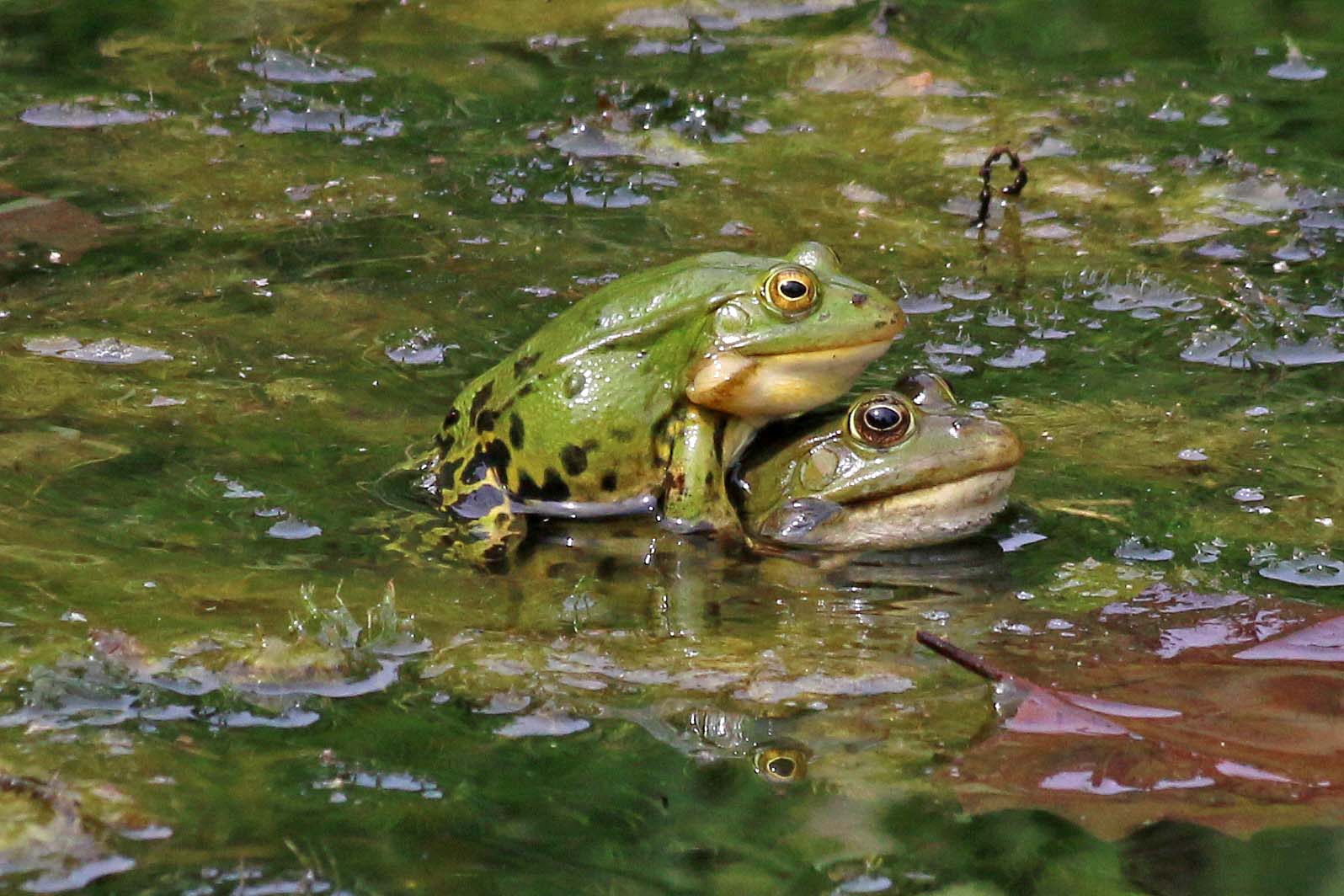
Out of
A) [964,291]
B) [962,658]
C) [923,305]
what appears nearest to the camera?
[962,658]

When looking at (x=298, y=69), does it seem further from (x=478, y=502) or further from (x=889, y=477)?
(x=889, y=477)

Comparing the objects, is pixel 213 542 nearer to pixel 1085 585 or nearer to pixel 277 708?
pixel 277 708

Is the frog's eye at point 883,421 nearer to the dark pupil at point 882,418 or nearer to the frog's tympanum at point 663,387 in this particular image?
the dark pupil at point 882,418

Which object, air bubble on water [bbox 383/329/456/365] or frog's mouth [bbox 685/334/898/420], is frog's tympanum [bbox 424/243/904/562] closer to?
frog's mouth [bbox 685/334/898/420]

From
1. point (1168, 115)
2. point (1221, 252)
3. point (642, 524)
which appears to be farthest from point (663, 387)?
point (1168, 115)

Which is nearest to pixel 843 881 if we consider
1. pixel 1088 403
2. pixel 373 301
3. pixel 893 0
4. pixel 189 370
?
pixel 1088 403

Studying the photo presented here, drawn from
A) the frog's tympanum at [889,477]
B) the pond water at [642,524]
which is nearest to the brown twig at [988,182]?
the pond water at [642,524]
